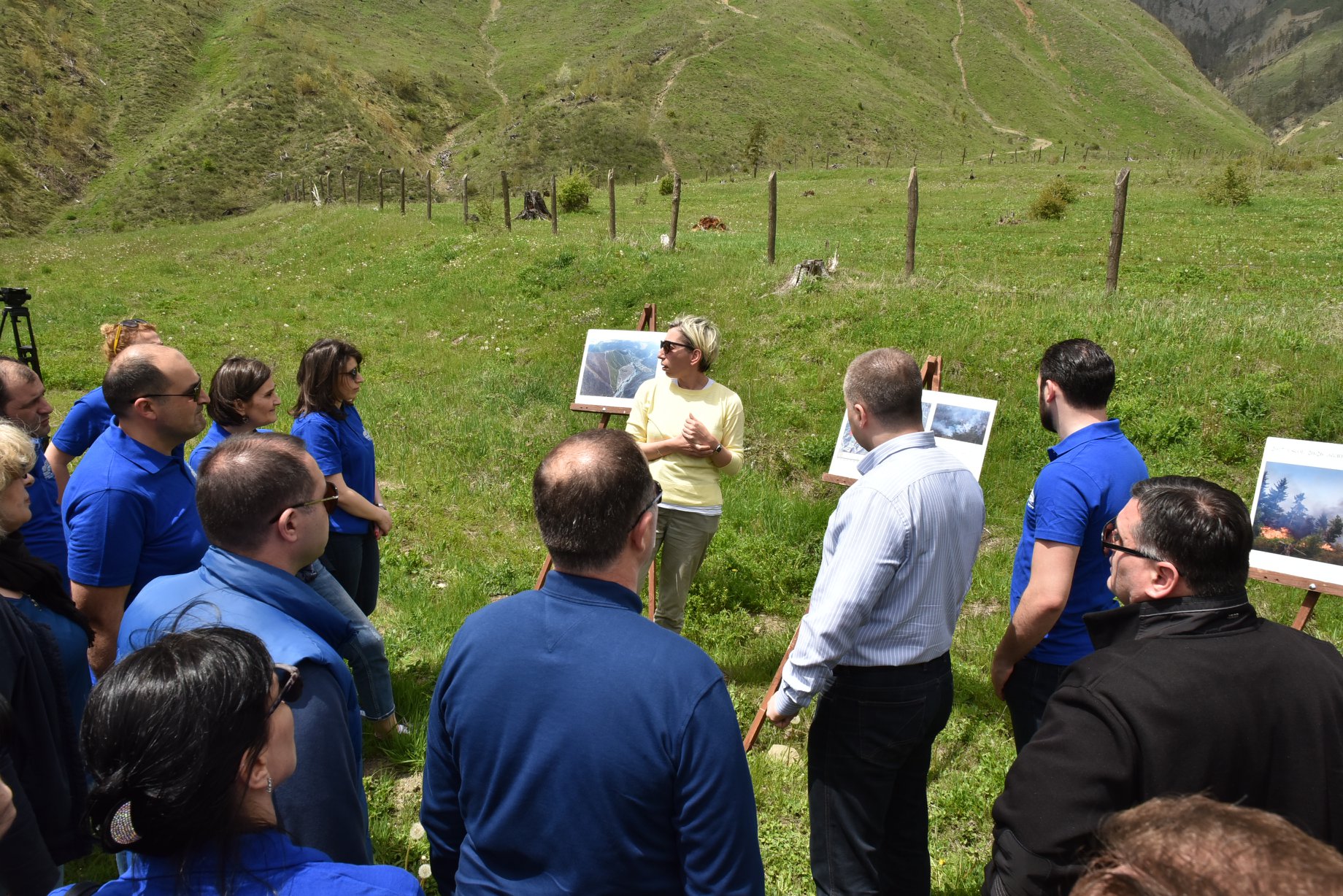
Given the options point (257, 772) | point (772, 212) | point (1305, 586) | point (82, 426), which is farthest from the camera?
point (772, 212)

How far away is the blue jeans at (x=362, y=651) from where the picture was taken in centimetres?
389

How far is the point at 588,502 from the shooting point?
2098 mm

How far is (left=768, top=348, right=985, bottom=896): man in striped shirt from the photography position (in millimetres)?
2889

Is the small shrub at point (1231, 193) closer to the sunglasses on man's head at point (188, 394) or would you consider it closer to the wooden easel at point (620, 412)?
the wooden easel at point (620, 412)

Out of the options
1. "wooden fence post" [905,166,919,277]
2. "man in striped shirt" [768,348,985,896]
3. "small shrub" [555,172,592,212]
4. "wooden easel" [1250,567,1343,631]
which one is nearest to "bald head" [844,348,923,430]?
"man in striped shirt" [768,348,985,896]

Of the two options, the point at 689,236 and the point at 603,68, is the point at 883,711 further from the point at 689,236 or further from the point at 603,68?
the point at 603,68

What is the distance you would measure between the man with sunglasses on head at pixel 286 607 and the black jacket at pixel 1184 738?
1.94 meters

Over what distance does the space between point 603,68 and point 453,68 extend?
777 inches

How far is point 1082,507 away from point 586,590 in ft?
7.40

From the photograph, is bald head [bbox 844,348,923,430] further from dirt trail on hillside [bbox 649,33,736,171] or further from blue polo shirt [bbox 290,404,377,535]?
dirt trail on hillside [bbox 649,33,736,171]

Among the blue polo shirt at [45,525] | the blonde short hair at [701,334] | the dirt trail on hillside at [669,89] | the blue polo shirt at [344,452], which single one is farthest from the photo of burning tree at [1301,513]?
the dirt trail on hillside at [669,89]

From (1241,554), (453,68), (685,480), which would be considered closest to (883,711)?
(1241,554)

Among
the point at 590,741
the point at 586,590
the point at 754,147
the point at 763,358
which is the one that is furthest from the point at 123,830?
the point at 754,147

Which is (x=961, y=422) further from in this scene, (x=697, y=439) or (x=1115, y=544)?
(x=1115, y=544)
